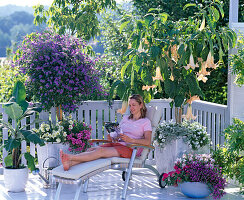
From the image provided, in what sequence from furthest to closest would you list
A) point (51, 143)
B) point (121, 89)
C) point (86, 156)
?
point (121, 89), point (51, 143), point (86, 156)

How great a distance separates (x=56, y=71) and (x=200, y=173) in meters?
2.04

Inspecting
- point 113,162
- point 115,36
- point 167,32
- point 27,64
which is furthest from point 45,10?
point 113,162

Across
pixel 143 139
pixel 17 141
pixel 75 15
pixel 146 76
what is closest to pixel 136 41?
pixel 146 76

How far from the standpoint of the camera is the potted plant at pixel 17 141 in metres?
4.80

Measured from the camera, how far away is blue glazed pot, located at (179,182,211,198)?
4.70 metres

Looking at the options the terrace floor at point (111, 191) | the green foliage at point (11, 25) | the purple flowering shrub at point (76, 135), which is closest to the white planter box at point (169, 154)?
the terrace floor at point (111, 191)

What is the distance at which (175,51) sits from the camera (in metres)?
5.23

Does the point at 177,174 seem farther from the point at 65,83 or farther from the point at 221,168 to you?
the point at 65,83

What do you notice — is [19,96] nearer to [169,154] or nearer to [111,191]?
[111,191]

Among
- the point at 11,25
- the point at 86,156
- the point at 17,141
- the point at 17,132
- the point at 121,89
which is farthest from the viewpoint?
the point at 11,25

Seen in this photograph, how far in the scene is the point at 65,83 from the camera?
Result: 5.33m

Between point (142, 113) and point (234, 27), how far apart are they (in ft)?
4.90

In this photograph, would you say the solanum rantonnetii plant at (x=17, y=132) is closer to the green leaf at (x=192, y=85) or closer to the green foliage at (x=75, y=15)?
the green leaf at (x=192, y=85)

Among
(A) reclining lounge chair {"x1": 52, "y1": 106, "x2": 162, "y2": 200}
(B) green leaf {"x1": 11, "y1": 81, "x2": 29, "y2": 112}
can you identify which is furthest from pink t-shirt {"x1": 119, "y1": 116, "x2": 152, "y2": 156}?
(B) green leaf {"x1": 11, "y1": 81, "x2": 29, "y2": 112}
